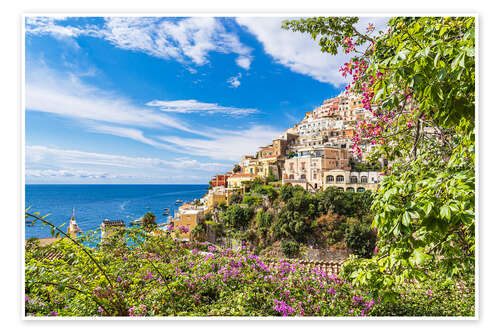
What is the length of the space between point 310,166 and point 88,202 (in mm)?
15615

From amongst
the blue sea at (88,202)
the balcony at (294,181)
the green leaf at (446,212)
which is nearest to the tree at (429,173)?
the green leaf at (446,212)

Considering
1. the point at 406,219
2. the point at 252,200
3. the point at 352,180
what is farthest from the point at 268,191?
the point at 406,219

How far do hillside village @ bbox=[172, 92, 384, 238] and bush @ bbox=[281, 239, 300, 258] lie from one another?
4.21 metres

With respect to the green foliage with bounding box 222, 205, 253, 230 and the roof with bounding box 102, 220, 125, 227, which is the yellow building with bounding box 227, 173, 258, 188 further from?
the roof with bounding box 102, 220, 125, 227

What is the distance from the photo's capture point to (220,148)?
10.7 feet

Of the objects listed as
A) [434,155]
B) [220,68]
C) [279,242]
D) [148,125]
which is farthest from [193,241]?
[279,242]

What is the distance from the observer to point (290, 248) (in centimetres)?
1151

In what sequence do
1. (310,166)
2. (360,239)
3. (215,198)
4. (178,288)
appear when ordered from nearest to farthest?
(178,288) → (360,239) → (215,198) → (310,166)

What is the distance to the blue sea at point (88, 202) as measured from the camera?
79.1 inches

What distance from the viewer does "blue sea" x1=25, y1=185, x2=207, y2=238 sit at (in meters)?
2.01

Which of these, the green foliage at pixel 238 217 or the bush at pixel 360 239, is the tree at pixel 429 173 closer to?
the bush at pixel 360 239

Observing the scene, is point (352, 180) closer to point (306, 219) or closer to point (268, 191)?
point (306, 219)

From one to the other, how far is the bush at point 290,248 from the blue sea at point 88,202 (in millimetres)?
8571
